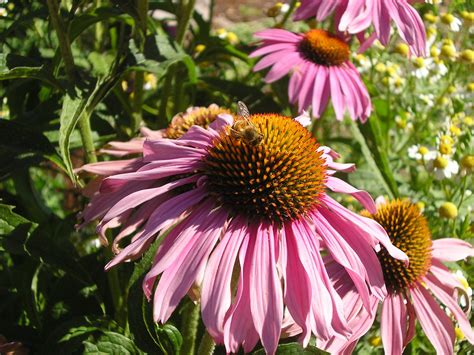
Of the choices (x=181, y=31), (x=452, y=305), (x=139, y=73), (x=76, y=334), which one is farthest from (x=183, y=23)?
(x=452, y=305)

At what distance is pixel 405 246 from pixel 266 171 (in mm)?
400

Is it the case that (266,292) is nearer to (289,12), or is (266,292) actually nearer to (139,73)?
(139,73)

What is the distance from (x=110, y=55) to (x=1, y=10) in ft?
1.03

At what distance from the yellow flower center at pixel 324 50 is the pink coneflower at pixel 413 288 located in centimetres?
53

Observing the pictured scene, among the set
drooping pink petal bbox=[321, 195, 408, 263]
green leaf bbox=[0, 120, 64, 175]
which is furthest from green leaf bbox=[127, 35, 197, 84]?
drooping pink petal bbox=[321, 195, 408, 263]

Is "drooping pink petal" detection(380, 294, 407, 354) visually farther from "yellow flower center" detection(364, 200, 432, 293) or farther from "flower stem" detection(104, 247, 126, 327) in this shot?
"flower stem" detection(104, 247, 126, 327)

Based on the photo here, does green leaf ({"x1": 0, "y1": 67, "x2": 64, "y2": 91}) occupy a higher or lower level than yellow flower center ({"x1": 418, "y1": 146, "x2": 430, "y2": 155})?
higher

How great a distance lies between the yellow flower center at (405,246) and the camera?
1.20m

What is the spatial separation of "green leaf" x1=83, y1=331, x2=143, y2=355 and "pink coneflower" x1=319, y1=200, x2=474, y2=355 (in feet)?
1.21

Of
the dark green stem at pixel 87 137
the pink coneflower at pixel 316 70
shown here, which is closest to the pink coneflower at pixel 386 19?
the pink coneflower at pixel 316 70

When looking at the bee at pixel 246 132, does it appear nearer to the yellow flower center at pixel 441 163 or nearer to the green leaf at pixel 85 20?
the green leaf at pixel 85 20

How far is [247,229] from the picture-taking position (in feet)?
3.05

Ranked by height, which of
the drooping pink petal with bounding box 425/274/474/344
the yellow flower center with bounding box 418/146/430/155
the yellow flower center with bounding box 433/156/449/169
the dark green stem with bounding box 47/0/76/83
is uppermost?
the dark green stem with bounding box 47/0/76/83

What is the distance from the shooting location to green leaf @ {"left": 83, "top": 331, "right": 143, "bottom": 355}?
109 centimetres
